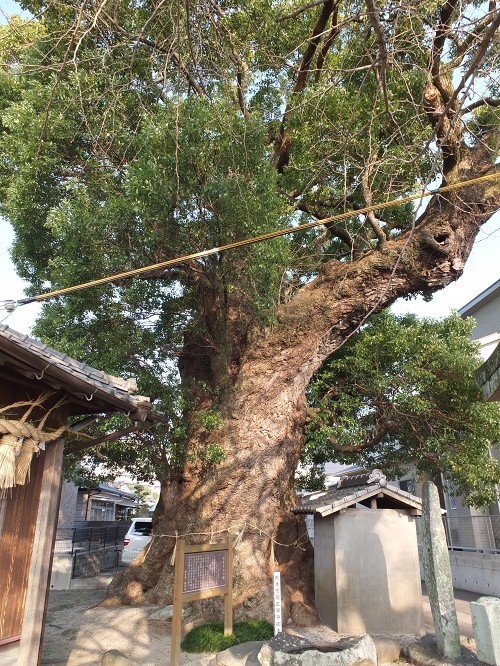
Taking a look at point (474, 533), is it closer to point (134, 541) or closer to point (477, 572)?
point (477, 572)

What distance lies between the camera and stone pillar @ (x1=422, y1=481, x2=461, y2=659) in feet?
21.5

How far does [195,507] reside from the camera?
9586 millimetres

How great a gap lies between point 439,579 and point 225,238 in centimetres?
622

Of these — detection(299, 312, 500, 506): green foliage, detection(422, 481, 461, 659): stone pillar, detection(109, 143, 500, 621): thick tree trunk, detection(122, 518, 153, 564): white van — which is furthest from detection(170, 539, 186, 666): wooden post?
detection(122, 518, 153, 564): white van

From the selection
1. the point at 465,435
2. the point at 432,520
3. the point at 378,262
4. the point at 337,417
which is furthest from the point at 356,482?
the point at 378,262

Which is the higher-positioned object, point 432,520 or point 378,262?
point 378,262

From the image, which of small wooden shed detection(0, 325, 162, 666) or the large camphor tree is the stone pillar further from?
small wooden shed detection(0, 325, 162, 666)

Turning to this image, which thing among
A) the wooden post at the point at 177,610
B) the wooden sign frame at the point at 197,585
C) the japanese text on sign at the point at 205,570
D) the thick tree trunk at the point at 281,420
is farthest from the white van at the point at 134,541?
the wooden post at the point at 177,610

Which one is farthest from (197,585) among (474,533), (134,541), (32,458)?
(134,541)

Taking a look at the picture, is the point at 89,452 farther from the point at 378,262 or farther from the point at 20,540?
the point at 378,262

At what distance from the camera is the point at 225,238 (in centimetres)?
819

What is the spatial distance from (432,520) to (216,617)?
412cm

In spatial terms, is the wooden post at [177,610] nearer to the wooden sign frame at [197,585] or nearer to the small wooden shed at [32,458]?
the wooden sign frame at [197,585]

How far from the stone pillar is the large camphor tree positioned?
117 inches
